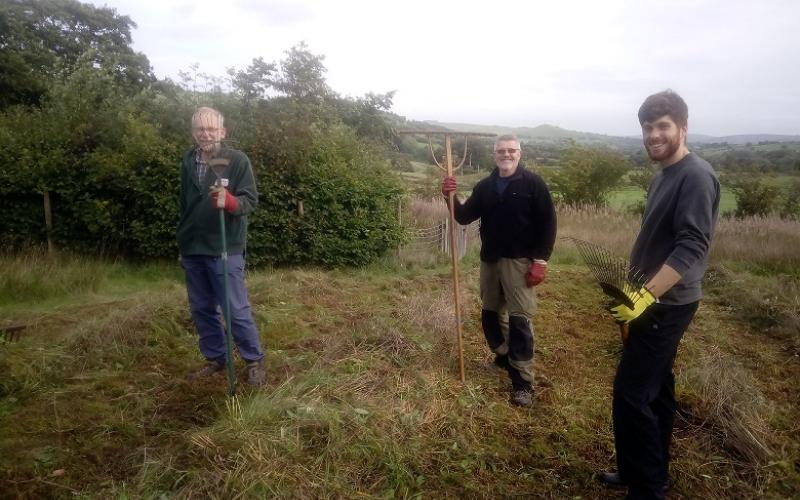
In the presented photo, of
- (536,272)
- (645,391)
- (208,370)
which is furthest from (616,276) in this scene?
(208,370)

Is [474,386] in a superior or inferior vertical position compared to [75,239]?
inferior

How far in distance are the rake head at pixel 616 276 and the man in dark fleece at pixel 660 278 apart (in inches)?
1.1

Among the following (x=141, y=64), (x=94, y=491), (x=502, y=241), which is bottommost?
(x=94, y=491)

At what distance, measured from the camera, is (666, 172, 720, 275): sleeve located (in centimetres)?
207

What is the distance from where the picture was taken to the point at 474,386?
3645 mm

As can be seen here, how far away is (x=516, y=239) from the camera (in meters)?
3.28

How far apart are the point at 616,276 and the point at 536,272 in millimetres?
915

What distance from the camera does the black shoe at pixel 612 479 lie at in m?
2.64

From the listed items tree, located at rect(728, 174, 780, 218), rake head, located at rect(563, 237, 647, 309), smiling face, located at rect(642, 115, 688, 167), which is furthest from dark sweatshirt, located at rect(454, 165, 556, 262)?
tree, located at rect(728, 174, 780, 218)

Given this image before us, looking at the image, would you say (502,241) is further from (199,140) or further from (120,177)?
(120,177)

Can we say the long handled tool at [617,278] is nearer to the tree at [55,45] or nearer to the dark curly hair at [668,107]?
the dark curly hair at [668,107]

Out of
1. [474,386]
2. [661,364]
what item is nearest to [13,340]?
[474,386]

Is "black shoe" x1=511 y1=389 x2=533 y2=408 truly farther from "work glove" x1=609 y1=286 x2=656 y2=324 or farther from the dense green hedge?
the dense green hedge

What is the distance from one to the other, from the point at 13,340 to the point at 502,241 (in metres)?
4.14
